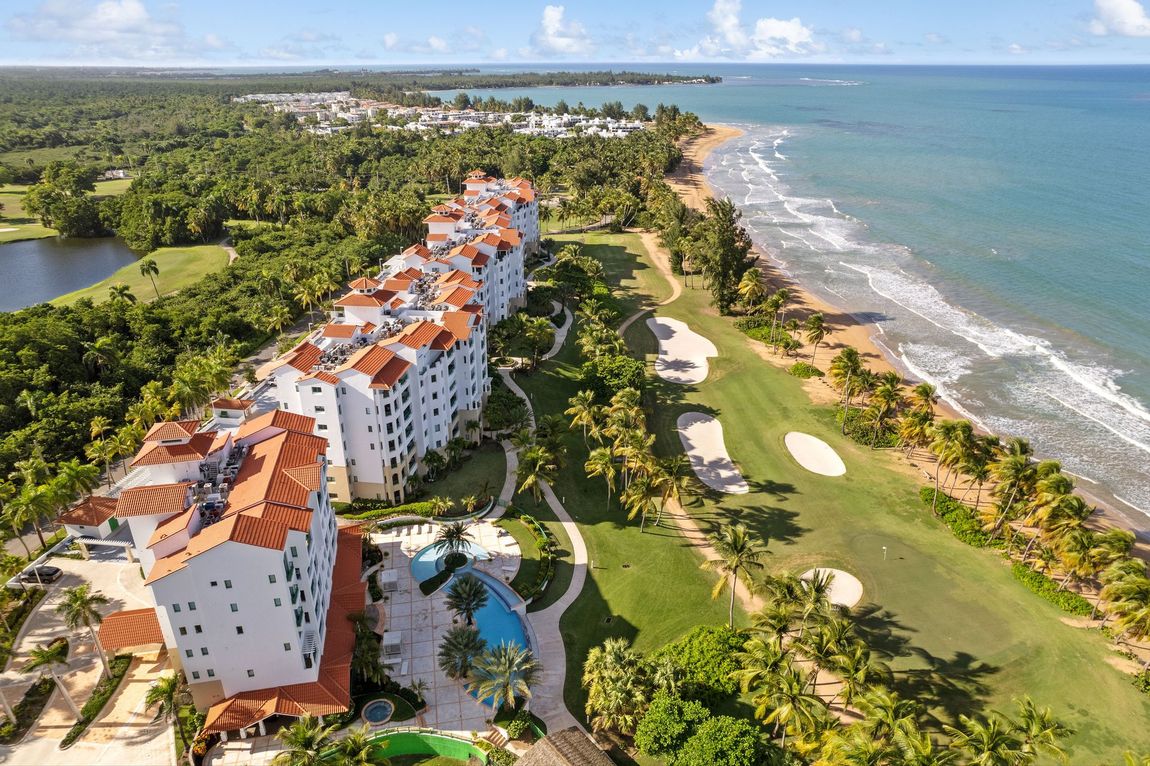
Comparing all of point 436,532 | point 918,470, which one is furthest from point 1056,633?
point 436,532

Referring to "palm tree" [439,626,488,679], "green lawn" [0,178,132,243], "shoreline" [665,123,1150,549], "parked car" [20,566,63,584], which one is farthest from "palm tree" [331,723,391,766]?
"green lawn" [0,178,132,243]

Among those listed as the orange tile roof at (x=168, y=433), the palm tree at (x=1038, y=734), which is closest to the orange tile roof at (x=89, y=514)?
the orange tile roof at (x=168, y=433)

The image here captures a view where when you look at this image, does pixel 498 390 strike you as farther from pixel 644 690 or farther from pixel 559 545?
pixel 644 690

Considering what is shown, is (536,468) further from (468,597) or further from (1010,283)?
(1010,283)

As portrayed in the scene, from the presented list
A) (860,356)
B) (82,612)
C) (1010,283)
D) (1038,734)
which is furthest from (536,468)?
(1010,283)

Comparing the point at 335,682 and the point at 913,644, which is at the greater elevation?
the point at 335,682

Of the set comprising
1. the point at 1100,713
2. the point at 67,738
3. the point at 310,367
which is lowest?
the point at 1100,713

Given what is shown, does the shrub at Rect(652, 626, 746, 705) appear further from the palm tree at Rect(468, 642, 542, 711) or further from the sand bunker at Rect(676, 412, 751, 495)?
the sand bunker at Rect(676, 412, 751, 495)
